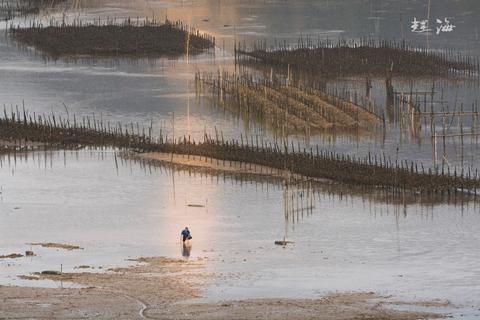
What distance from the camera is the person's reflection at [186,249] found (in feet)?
105

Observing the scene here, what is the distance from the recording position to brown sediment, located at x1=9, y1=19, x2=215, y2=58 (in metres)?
69.8

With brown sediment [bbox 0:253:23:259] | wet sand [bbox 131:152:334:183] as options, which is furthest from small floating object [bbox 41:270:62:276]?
wet sand [bbox 131:152:334:183]

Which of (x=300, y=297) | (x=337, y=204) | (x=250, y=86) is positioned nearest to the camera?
(x=300, y=297)

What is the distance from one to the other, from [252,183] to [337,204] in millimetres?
3528

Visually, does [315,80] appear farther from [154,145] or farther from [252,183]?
[252,183]

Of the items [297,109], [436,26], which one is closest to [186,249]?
[297,109]

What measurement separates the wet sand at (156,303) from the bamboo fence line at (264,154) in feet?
36.5

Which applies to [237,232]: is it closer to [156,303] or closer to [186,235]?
[186,235]

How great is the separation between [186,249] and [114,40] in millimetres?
38839

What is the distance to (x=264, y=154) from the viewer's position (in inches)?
1672

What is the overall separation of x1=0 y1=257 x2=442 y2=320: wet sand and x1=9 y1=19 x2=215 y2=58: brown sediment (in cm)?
4105

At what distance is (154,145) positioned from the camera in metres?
45.4

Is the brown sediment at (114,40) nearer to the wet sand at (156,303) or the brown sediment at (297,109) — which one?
the brown sediment at (297,109)

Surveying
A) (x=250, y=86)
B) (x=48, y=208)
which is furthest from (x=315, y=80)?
(x=48, y=208)
